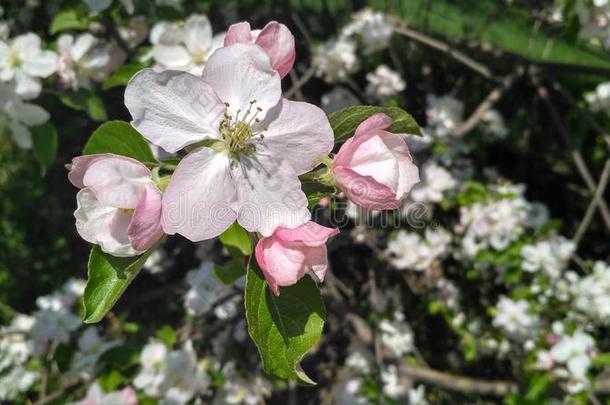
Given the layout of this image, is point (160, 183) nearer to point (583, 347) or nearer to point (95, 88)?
point (95, 88)

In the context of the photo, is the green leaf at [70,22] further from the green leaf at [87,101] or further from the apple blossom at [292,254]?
the apple blossom at [292,254]

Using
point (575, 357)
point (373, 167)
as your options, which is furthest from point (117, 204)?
A: point (575, 357)

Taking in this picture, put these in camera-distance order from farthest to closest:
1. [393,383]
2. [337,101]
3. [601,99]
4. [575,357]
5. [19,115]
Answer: [601,99], [337,101], [393,383], [575,357], [19,115]

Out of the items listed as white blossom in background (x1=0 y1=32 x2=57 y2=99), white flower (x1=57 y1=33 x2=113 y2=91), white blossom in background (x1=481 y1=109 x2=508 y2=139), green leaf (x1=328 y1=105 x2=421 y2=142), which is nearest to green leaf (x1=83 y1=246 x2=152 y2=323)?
green leaf (x1=328 y1=105 x2=421 y2=142)

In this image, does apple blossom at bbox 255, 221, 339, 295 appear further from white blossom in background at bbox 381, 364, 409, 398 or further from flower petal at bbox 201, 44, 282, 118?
white blossom in background at bbox 381, 364, 409, 398

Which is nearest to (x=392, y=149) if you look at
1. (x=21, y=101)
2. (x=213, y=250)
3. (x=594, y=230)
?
(x=21, y=101)

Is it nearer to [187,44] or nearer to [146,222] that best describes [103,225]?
[146,222]
